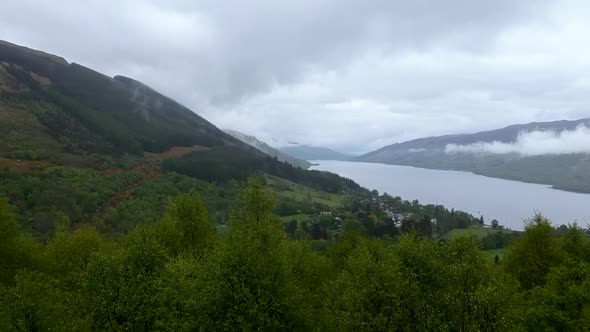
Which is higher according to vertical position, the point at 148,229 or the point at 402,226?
the point at 148,229

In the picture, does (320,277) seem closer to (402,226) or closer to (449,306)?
(449,306)

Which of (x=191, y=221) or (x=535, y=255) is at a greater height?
(x=535, y=255)

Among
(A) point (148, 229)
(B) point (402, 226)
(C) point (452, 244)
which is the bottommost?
(B) point (402, 226)

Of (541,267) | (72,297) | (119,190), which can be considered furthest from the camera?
(119,190)

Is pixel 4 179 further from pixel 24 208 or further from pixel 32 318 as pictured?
pixel 32 318

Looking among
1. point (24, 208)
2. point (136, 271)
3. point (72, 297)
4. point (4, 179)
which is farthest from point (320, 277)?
point (4, 179)

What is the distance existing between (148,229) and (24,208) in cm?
10997

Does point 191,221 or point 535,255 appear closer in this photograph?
point 535,255

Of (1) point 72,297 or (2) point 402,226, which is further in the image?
(2) point 402,226

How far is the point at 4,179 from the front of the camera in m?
155

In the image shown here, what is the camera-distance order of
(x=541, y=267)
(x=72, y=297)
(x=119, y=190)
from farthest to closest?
(x=119, y=190)
(x=541, y=267)
(x=72, y=297)

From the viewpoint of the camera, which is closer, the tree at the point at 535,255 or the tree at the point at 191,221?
the tree at the point at 535,255

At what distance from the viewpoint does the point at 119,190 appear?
187m

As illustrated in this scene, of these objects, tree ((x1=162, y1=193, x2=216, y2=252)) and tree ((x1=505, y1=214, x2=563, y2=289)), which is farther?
tree ((x1=162, y1=193, x2=216, y2=252))
